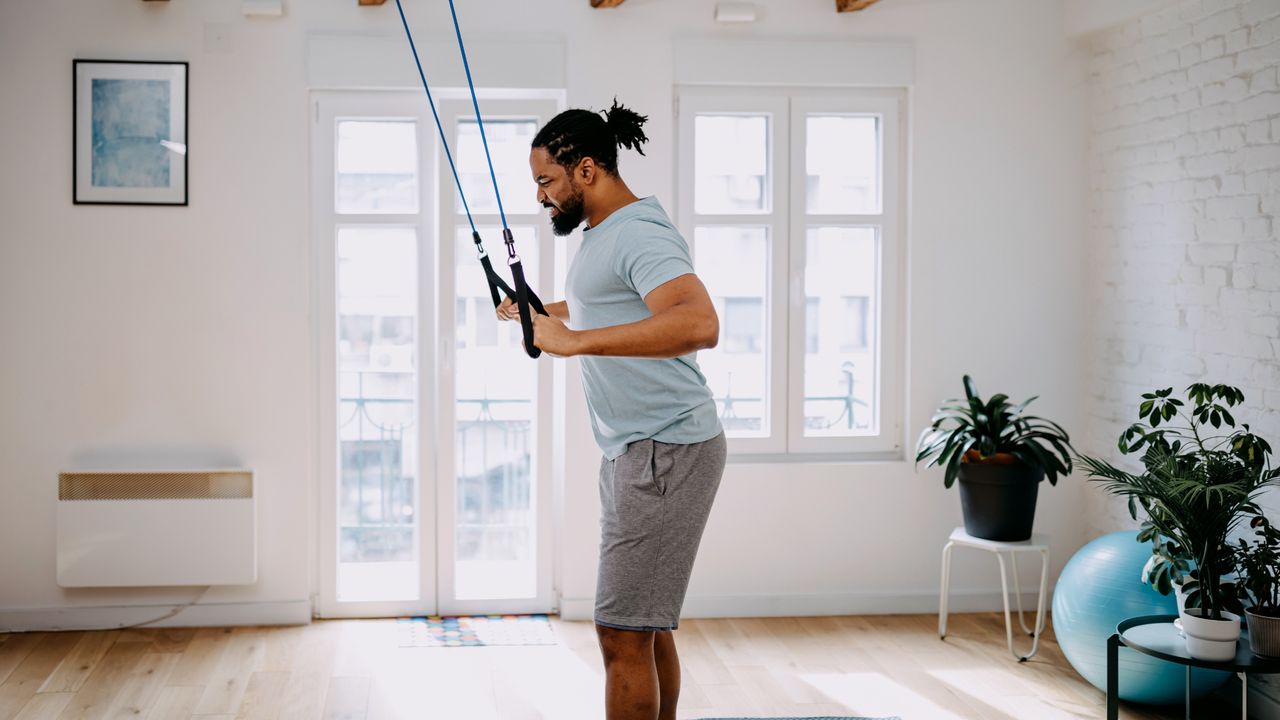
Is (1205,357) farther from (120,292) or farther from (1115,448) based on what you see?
(120,292)

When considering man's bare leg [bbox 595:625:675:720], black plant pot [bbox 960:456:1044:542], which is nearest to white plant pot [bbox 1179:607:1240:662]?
black plant pot [bbox 960:456:1044:542]

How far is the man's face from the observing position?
2336 mm

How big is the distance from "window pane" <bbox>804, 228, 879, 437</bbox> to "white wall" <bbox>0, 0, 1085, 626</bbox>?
15 centimetres

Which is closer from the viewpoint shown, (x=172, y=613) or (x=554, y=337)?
(x=554, y=337)

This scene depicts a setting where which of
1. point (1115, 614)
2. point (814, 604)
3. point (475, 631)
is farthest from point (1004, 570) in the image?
point (475, 631)

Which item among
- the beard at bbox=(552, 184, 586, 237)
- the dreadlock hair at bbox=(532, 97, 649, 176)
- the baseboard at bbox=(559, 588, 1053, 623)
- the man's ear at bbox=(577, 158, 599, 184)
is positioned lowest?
the baseboard at bbox=(559, 588, 1053, 623)

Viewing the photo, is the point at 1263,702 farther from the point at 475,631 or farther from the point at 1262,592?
the point at 475,631

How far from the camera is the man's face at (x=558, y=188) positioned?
7.66 ft

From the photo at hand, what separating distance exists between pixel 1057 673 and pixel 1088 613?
440 mm

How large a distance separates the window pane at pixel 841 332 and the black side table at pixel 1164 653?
1.44 metres

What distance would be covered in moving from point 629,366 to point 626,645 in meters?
0.54

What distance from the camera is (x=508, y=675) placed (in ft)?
12.0

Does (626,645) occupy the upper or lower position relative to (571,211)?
lower

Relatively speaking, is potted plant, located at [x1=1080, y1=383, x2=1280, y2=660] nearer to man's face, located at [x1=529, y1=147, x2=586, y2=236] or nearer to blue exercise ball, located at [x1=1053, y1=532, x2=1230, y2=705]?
blue exercise ball, located at [x1=1053, y1=532, x2=1230, y2=705]
